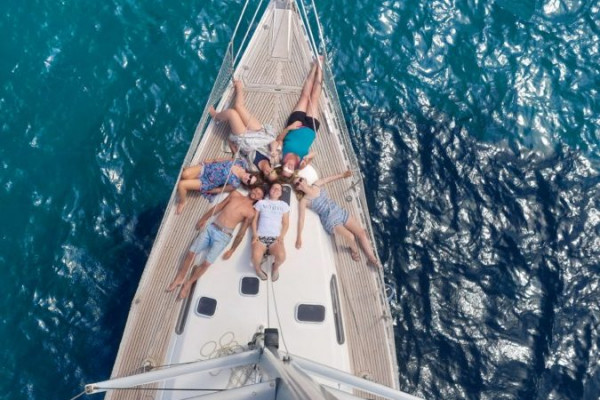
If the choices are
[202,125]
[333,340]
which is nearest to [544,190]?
[333,340]

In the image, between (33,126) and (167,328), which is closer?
(167,328)

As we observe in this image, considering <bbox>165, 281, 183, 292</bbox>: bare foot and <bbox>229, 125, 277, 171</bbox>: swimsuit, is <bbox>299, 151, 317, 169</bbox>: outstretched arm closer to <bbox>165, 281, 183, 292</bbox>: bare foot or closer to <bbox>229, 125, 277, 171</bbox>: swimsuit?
<bbox>229, 125, 277, 171</bbox>: swimsuit

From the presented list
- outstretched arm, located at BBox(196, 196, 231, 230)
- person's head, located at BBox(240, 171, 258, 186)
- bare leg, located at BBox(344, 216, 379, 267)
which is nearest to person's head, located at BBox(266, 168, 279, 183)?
person's head, located at BBox(240, 171, 258, 186)

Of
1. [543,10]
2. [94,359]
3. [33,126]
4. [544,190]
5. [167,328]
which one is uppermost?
[543,10]

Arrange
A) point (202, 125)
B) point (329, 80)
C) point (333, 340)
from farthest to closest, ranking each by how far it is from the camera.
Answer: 1. point (329, 80)
2. point (202, 125)
3. point (333, 340)

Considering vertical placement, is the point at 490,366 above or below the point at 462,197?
below

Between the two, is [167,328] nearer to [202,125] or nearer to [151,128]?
[202,125]

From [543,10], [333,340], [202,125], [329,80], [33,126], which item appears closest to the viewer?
[333,340]

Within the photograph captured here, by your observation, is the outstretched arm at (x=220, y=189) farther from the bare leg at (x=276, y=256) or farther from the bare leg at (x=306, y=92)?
the bare leg at (x=306, y=92)
